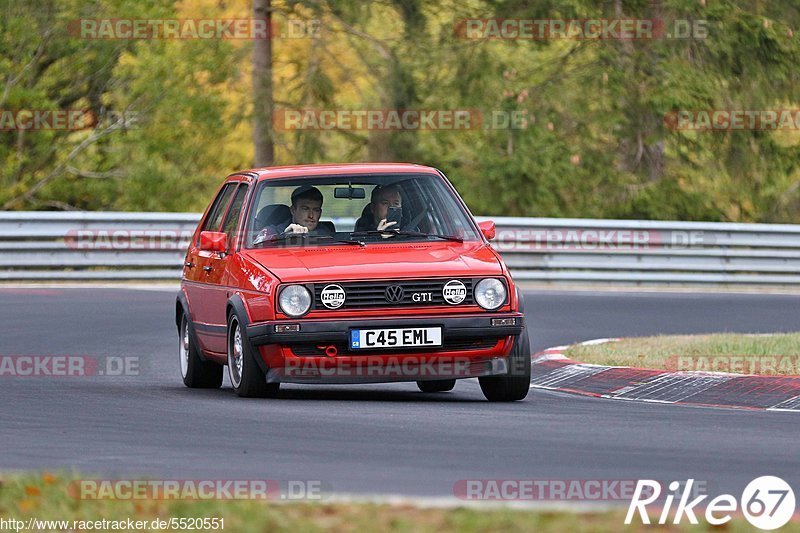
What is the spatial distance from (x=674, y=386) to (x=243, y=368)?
3.21m

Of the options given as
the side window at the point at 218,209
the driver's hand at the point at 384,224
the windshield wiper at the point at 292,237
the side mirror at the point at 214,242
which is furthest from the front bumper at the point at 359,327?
the side window at the point at 218,209

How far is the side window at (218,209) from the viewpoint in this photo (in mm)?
13070

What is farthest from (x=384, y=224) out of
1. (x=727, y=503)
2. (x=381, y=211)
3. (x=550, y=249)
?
(x=550, y=249)

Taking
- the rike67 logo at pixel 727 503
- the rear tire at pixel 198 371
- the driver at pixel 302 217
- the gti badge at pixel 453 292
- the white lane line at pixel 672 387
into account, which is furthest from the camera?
the rear tire at pixel 198 371

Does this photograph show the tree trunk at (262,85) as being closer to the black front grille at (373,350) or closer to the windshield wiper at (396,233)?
the windshield wiper at (396,233)

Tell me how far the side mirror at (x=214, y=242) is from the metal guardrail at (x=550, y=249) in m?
12.6

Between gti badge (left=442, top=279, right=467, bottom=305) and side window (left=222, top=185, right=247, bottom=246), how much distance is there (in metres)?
1.87

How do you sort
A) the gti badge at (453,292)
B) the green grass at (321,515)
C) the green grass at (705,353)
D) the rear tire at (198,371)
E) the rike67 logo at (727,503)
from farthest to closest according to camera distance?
the green grass at (705,353) < the rear tire at (198,371) < the gti badge at (453,292) < the rike67 logo at (727,503) < the green grass at (321,515)

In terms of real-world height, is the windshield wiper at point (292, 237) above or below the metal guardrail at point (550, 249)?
above

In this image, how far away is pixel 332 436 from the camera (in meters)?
9.14

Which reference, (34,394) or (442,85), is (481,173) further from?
(34,394)

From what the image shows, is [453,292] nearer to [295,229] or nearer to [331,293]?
[331,293]

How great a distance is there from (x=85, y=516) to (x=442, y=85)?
99.0 ft

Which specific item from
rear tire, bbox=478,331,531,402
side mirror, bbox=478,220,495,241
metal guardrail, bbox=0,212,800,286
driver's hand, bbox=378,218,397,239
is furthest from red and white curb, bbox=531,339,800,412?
metal guardrail, bbox=0,212,800,286
